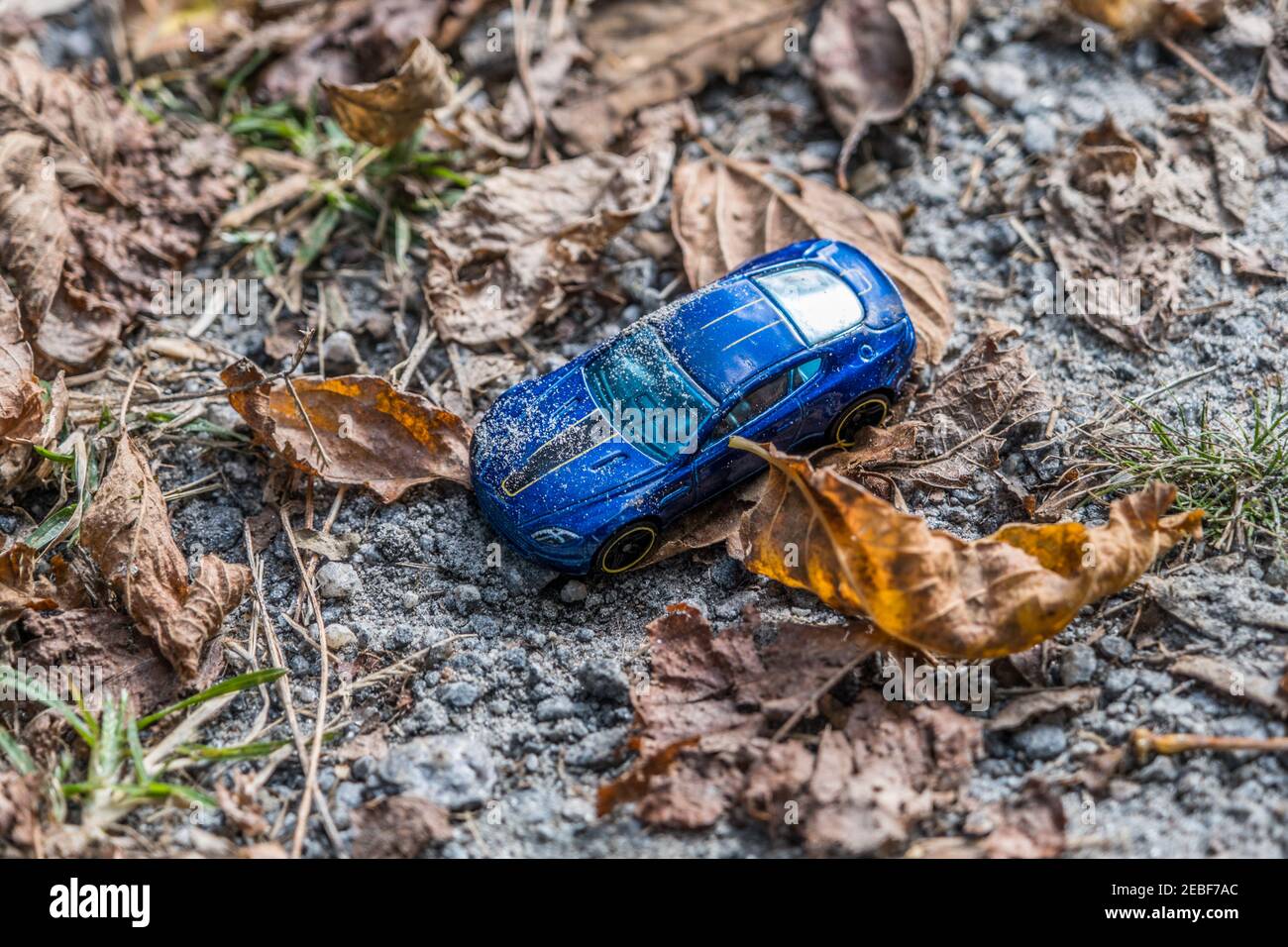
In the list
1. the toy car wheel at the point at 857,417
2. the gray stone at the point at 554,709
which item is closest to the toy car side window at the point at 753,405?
the toy car wheel at the point at 857,417

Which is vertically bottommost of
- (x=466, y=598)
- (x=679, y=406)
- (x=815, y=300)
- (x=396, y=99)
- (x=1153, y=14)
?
(x=466, y=598)

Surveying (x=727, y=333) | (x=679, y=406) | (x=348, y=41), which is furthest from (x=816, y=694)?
(x=348, y=41)

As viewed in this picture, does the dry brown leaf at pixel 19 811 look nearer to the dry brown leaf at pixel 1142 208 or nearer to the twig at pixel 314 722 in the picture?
the twig at pixel 314 722

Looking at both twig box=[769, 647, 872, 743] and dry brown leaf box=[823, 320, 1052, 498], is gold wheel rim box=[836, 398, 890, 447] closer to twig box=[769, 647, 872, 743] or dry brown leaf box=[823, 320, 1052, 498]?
dry brown leaf box=[823, 320, 1052, 498]

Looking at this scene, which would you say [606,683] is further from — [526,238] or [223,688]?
[526,238]
